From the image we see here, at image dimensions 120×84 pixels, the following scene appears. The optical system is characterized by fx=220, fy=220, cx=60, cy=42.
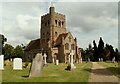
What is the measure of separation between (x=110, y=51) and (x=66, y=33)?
79.7ft

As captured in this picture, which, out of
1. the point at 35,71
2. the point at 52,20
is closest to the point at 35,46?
the point at 52,20

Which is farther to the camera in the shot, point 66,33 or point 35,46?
point 35,46

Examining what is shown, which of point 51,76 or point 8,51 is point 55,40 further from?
point 51,76

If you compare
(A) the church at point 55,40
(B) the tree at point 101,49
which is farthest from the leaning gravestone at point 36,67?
(B) the tree at point 101,49

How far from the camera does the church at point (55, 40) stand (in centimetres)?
6806

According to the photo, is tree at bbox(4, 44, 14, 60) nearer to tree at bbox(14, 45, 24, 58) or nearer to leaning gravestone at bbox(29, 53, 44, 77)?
tree at bbox(14, 45, 24, 58)

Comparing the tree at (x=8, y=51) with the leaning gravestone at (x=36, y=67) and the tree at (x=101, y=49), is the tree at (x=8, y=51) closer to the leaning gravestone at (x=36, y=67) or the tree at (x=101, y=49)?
the tree at (x=101, y=49)

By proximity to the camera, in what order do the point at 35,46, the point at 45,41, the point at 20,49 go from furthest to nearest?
the point at 20,49 → the point at 35,46 → the point at 45,41

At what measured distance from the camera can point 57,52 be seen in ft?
225

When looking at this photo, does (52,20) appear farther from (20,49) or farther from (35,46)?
(20,49)

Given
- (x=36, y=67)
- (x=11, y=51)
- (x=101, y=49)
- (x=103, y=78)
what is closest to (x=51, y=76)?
(x=36, y=67)

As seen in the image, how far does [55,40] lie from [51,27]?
4.49 metres

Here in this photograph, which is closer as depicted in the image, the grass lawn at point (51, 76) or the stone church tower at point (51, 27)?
the grass lawn at point (51, 76)

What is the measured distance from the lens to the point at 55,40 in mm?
72812
